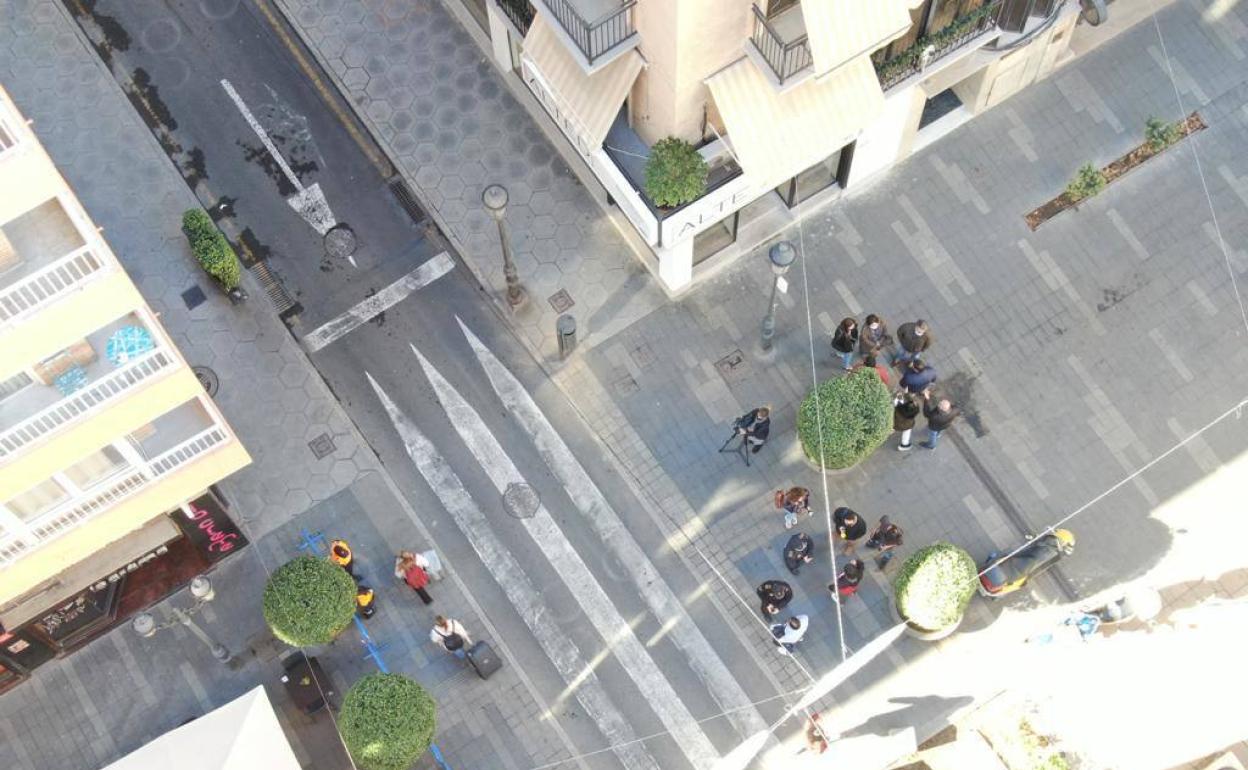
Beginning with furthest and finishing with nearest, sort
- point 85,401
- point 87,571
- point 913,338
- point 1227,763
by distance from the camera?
point 913,338, point 87,571, point 1227,763, point 85,401

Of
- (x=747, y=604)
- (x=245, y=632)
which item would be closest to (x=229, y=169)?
(x=245, y=632)

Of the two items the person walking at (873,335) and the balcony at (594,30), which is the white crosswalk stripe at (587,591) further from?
the balcony at (594,30)

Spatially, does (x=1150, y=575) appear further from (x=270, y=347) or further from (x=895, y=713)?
(x=270, y=347)

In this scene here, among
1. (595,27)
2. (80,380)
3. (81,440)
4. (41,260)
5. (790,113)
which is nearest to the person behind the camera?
(41,260)

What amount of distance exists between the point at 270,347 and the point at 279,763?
31.8ft

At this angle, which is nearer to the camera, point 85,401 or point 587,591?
point 85,401

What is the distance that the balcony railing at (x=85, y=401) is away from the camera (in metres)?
19.9

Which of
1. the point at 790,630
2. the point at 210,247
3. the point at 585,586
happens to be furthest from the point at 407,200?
the point at 790,630

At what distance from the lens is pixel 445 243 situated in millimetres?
30094

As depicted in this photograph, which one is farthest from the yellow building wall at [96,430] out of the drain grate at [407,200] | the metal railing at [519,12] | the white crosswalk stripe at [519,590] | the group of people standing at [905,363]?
the group of people standing at [905,363]

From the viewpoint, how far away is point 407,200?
3045 centimetres

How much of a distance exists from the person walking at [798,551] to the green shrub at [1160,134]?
12368 millimetres

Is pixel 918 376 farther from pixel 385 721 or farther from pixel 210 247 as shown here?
pixel 210 247

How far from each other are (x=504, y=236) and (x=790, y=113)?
248 inches
